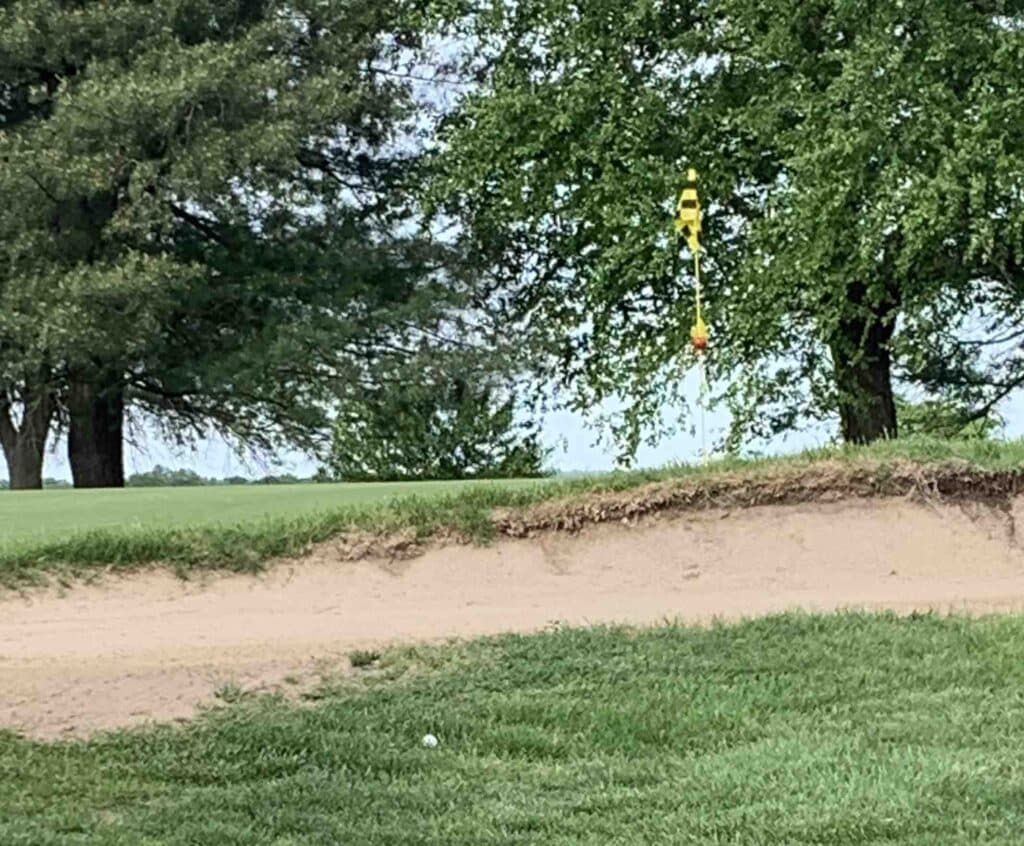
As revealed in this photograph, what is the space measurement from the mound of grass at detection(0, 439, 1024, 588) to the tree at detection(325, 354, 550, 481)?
6.78 metres

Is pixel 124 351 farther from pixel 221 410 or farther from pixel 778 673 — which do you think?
pixel 778 673

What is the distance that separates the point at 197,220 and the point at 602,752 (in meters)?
12.6

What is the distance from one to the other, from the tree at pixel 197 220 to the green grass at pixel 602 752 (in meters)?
9.12

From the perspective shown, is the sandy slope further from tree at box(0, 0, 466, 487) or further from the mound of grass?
tree at box(0, 0, 466, 487)

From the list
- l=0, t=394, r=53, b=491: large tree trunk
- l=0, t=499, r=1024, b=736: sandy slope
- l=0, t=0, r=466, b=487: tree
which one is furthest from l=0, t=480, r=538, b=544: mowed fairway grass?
l=0, t=394, r=53, b=491: large tree trunk

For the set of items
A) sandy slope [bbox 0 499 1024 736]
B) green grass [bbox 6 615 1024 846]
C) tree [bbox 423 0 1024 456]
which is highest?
tree [bbox 423 0 1024 456]

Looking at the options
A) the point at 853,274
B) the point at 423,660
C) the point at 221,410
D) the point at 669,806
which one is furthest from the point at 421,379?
the point at 669,806

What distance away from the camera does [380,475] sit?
1636 centimetres

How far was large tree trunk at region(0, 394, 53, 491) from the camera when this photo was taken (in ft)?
57.0

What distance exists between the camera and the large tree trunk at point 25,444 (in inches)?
683

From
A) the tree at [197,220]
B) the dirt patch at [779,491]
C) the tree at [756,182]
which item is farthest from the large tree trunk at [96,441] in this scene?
the dirt patch at [779,491]

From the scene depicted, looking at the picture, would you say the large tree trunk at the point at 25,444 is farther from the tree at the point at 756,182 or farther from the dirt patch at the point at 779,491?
the dirt patch at the point at 779,491

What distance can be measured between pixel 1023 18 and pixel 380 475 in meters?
9.19

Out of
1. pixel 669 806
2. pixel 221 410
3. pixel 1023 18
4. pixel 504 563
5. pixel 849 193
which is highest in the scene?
pixel 1023 18
